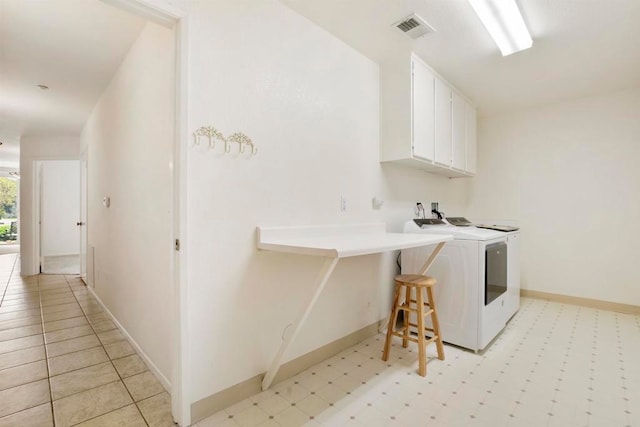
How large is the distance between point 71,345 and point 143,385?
1065 millimetres

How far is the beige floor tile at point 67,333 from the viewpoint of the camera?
8.46 ft

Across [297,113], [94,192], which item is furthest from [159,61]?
[94,192]

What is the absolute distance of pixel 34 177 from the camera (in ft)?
17.1

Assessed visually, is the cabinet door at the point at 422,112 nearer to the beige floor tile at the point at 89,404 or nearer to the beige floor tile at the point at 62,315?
the beige floor tile at the point at 89,404

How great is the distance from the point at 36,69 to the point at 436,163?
393 centimetres

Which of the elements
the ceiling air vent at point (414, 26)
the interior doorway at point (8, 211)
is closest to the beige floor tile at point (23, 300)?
the ceiling air vent at point (414, 26)

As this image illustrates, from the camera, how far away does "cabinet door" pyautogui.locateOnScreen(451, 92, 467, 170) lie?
3309 mm

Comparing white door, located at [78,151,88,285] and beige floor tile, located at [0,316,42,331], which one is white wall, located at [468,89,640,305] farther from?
white door, located at [78,151,88,285]

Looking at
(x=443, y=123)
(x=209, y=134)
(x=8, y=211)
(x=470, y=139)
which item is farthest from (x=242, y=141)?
(x=8, y=211)

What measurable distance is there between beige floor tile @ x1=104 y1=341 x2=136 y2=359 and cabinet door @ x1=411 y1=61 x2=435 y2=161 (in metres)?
2.84

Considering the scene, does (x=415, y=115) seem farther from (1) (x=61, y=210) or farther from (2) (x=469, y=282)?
(1) (x=61, y=210)

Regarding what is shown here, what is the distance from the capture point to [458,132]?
3.43 m

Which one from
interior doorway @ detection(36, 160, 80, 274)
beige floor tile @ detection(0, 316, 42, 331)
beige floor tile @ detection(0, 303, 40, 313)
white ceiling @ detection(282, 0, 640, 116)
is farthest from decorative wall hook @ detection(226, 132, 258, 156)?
interior doorway @ detection(36, 160, 80, 274)

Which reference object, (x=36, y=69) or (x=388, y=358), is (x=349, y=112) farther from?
(x=36, y=69)
